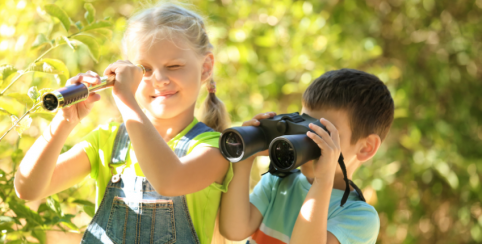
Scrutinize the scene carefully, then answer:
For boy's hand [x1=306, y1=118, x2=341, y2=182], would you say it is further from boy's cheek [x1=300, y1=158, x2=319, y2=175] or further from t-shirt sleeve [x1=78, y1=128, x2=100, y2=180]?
t-shirt sleeve [x1=78, y1=128, x2=100, y2=180]

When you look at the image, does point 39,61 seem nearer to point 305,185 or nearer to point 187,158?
point 187,158

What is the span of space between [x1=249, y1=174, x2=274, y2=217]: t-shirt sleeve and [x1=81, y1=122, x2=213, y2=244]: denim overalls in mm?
233

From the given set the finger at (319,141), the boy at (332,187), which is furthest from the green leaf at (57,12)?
the finger at (319,141)

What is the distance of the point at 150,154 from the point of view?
94cm

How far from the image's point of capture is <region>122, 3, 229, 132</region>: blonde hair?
3.82 ft

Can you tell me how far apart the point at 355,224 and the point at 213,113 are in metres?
0.52

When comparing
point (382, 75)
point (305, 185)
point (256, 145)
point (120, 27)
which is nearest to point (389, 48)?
point (382, 75)

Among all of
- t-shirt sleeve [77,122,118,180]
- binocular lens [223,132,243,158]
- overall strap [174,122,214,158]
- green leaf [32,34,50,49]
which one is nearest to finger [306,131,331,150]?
binocular lens [223,132,243,158]

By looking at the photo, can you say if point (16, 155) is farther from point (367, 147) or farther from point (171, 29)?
point (367, 147)

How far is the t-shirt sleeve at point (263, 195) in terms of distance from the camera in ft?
4.12

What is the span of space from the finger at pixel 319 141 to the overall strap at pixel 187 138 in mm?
328

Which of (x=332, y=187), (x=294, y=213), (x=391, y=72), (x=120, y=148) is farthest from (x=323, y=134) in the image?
(x=391, y=72)

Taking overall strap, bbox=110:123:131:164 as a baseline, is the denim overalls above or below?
below

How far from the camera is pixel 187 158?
1.04 meters
